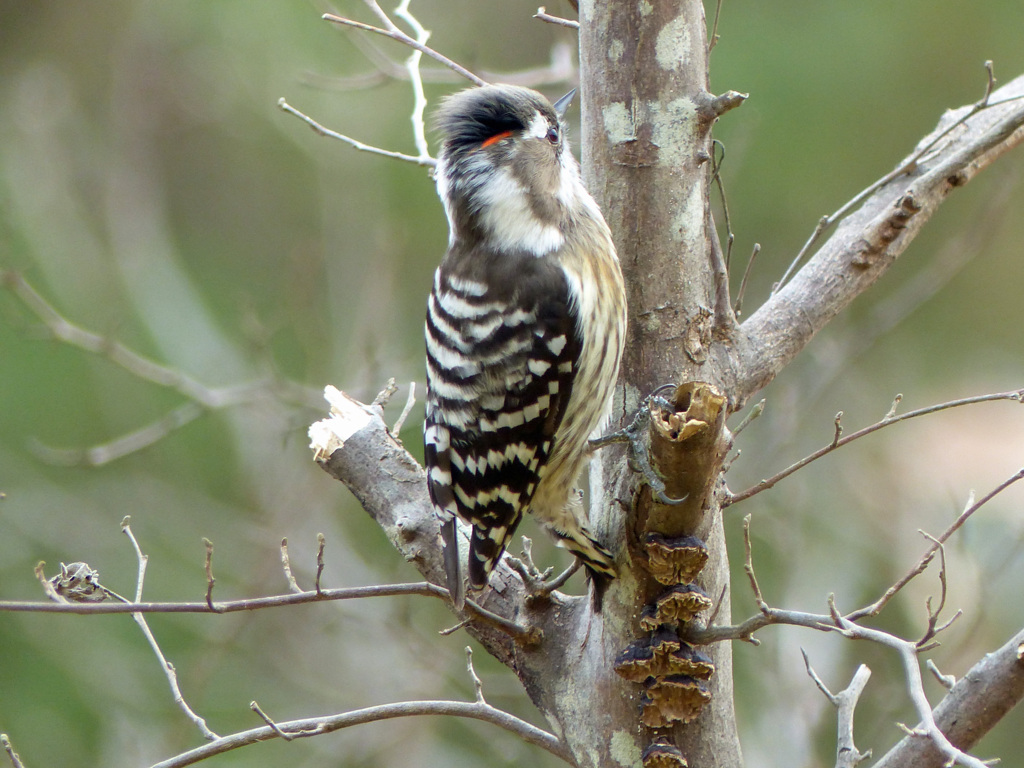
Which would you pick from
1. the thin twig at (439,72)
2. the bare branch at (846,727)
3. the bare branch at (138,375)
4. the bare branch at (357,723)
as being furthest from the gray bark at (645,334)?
the bare branch at (138,375)

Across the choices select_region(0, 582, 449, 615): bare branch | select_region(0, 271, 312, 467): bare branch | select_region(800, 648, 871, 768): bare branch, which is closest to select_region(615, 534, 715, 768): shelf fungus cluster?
select_region(800, 648, 871, 768): bare branch

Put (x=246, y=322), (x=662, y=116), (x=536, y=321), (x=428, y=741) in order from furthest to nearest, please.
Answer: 1. (x=428, y=741)
2. (x=246, y=322)
3. (x=536, y=321)
4. (x=662, y=116)

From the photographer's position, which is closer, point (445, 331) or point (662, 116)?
point (662, 116)

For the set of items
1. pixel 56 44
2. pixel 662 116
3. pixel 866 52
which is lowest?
pixel 662 116

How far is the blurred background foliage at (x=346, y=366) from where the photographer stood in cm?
475

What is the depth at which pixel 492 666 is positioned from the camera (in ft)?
20.0

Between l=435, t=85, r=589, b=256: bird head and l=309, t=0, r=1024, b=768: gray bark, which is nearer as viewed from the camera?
l=309, t=0, r=1024, b=768: gray bark

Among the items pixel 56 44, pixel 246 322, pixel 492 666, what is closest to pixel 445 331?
pixel 246 322

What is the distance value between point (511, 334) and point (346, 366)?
3.19 meters

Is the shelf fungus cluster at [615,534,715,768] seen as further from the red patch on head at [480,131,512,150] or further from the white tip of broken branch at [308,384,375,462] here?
the red patch on head at [480,131,512,150]

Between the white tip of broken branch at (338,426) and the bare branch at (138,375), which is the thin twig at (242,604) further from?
the bare branch at (138,375)

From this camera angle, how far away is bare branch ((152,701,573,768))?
5.54 feet

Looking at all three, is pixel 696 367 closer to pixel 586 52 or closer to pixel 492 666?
pixel 586 52

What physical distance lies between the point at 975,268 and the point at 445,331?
5.07m
